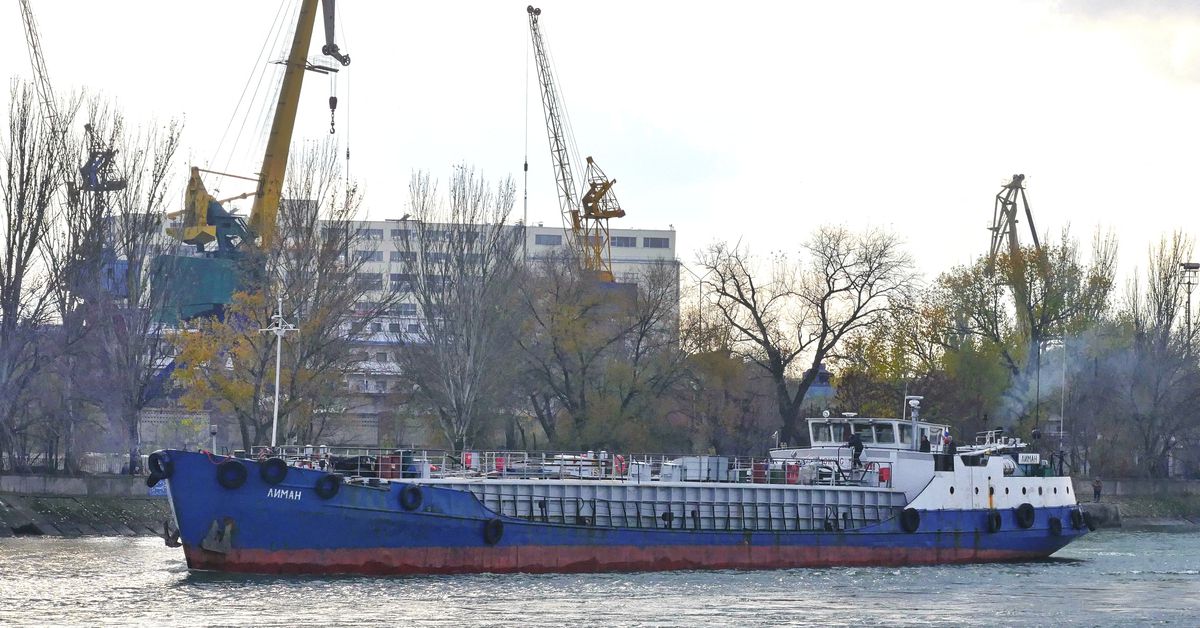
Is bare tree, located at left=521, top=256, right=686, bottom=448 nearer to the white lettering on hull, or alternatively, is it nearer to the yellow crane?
the yellow crane

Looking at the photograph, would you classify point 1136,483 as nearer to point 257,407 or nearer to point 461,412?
point 461,412

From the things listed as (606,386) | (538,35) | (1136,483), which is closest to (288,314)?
(606,386)

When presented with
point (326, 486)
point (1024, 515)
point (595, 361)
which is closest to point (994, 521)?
point (1024, 515)

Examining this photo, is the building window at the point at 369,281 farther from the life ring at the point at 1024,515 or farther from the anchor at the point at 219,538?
the life ring at the point at 1024,515

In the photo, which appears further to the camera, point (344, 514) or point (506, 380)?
point (506, 380)

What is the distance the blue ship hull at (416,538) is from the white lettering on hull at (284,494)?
0.08 feet

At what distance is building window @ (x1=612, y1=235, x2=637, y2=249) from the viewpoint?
166 meters

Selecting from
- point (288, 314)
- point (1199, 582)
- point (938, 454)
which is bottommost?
point (1199, 582)

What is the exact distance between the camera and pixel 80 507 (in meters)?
60.2

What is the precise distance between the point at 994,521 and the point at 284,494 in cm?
2294

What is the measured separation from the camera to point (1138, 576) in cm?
4572

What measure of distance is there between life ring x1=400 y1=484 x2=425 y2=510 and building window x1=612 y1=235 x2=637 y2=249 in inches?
4940

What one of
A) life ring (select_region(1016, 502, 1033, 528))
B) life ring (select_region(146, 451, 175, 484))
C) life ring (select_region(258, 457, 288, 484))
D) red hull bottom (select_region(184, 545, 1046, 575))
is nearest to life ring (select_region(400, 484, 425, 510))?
red hull bottom (select_region(184, 545, 1046, 575))

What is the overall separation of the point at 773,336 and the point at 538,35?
4386cm
